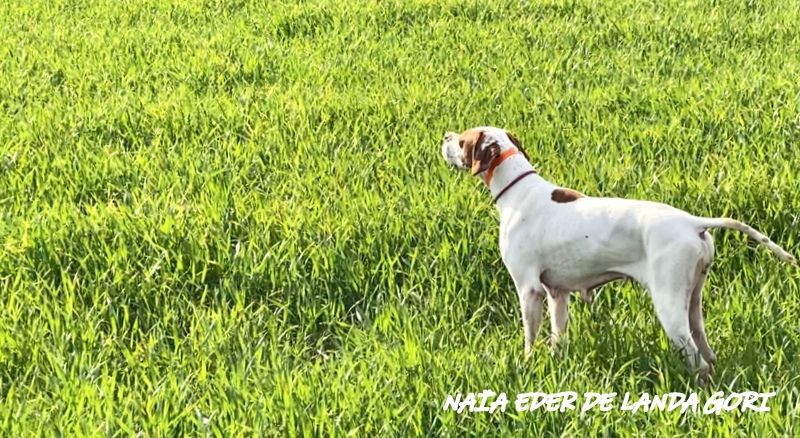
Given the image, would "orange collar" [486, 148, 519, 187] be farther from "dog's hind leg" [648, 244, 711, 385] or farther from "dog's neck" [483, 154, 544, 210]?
"dog's hind leg" [648, 244, 711, 385]

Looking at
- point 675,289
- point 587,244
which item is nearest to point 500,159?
point 587,244

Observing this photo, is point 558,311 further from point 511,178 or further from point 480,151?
point 480,151

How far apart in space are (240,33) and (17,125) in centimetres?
322

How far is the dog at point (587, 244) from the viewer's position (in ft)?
9.57

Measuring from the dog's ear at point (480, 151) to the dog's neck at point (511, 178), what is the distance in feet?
0.19

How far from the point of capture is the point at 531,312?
10.8 feet

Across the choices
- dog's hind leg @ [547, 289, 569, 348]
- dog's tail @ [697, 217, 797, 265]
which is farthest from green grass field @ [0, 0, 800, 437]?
dog's tail @ [697, 217, 797, 265]

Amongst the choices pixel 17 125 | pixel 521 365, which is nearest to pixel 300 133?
pixel 17 125

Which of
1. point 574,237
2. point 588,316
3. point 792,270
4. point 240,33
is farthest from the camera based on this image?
point 240,33

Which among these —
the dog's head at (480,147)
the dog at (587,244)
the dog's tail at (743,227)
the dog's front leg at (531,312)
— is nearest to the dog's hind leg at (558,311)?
the dog at (587,244)

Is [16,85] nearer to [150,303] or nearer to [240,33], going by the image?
[240,33]

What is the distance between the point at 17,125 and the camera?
239 inches

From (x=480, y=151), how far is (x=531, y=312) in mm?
717

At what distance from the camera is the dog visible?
Result: 9.57 ft
